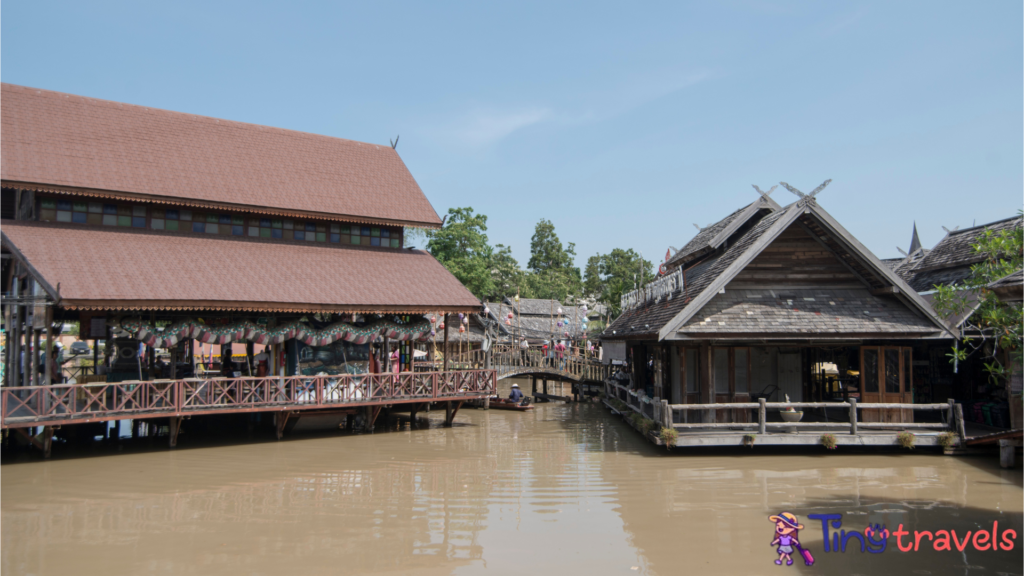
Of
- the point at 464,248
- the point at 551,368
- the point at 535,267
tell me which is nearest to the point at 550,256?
the point at 535,267

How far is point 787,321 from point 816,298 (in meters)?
1.33

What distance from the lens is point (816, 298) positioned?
1535cm

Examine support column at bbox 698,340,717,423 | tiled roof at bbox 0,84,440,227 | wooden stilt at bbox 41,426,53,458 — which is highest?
tiled roof at bbox 0,84,440,227

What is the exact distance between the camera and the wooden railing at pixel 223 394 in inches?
536

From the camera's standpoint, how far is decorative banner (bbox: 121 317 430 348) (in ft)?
49.6

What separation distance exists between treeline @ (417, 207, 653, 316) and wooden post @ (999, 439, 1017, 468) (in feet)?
37.5

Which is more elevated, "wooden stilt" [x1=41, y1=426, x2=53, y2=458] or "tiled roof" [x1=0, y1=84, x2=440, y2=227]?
"tiled roof" [x1=0, y1=84, x2=440, y2=227]

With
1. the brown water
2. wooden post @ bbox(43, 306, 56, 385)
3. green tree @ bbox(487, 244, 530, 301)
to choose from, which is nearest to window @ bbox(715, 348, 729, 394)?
the brown water

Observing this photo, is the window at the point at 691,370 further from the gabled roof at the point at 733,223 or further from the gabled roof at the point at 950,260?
the gabled roof at the point at 950,260

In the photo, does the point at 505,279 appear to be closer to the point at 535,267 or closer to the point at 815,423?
the point at 535,267

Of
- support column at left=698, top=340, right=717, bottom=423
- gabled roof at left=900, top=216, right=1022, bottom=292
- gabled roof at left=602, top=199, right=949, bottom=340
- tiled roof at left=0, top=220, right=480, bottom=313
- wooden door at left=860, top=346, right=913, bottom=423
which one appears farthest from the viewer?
gabled roof at left=900, top=216, right=1022, bottom=292

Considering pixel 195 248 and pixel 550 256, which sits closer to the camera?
pixel 195 248

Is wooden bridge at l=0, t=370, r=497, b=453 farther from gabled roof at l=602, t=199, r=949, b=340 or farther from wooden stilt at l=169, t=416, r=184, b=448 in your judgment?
gabled roof at l=602, t=199, r=949, b=340

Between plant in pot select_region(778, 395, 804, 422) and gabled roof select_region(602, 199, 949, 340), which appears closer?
plant in pot select_region(778, 395, 804, 422)
